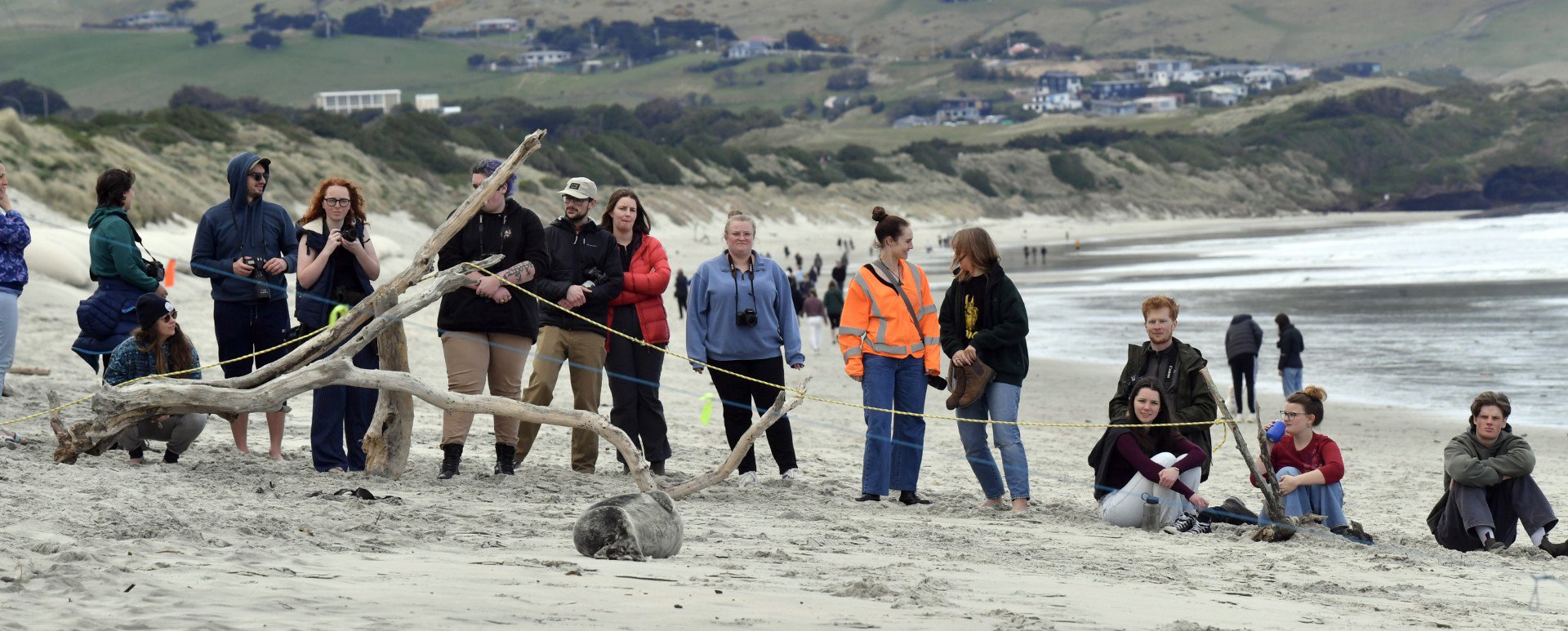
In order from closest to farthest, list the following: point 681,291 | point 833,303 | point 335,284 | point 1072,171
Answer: point 335,284 < point 833,303 < point 681,291 < point 1072,171

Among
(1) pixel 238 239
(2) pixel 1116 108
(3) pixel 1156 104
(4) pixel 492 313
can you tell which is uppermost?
(3) pixel 1156 104

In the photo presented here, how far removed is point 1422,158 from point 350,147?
97305mm

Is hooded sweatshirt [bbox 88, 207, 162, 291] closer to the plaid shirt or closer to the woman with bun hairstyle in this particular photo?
the plaid shirt

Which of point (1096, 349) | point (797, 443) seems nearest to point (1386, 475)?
point (797, 443)

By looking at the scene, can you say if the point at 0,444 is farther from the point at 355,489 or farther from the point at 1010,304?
the point at 1010,304

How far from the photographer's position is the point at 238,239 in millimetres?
7367

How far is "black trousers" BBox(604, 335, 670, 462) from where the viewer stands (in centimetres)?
805

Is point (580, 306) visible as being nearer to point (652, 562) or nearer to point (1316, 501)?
point (652, 562)

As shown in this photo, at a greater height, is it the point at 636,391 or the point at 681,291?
the point at 636,391

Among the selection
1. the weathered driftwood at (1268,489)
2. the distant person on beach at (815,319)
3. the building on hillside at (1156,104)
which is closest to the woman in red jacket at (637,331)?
the weathered driftwood at (1268,489)

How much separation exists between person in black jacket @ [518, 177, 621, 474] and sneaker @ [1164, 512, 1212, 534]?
295 cm

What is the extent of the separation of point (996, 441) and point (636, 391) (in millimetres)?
1904

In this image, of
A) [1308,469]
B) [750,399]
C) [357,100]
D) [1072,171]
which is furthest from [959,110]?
[1308,469]

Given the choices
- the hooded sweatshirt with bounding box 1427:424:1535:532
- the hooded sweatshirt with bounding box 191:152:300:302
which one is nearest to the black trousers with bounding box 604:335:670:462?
the hooded sweatshirt with bounding box 191:152:300:302
